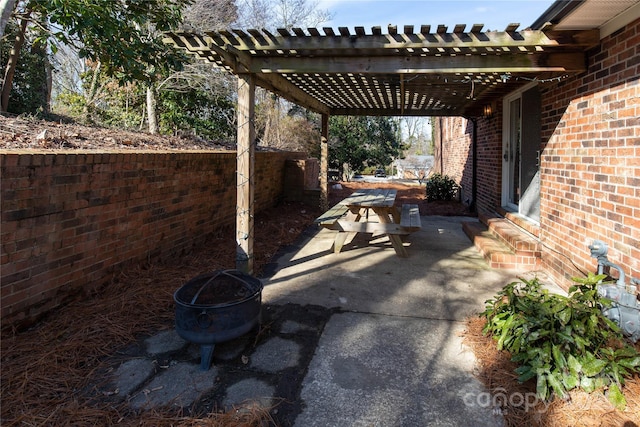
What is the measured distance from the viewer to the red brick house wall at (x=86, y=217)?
9.07ft

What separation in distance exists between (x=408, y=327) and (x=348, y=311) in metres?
0.58

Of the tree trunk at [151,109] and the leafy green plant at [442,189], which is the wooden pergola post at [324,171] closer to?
the leafy green plant at [442,189]

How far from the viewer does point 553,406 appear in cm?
218

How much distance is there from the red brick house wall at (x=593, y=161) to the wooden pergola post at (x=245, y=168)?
3.40m

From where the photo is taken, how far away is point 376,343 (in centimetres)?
300

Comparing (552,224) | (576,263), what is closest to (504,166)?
(552,224)

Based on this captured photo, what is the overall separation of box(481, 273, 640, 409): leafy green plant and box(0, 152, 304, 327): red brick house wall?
3.41 meters

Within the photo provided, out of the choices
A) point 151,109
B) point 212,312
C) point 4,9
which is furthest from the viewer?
point 151,109

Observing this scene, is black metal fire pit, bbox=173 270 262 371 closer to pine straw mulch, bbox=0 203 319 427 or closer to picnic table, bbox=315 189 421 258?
pine straw mulch, bbox=0 203 319 427

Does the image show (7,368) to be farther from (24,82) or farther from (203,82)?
(203,82)

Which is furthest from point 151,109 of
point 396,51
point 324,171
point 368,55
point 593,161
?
point 593,161

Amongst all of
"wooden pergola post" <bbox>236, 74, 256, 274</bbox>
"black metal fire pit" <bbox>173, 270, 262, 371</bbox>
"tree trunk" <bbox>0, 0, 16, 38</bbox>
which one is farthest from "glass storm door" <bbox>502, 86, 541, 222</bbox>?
"tree trunk" <bbox>0, 0, 16, 38</bbox>

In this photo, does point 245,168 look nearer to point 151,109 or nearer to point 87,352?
point 87,352

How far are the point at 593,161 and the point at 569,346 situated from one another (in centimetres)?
196
